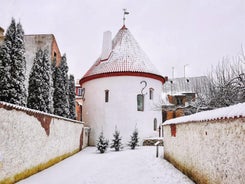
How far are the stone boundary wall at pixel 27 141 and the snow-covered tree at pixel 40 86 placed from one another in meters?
2.26

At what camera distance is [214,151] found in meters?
5.48

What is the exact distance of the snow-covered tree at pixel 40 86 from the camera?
45.5ft

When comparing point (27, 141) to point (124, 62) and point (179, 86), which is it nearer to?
point (124, 62)

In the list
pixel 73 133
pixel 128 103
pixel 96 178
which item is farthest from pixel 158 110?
pixel 96 178

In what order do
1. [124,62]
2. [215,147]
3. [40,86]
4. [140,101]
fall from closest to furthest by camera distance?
[215,147], [40,86], [140,101], [124,62]

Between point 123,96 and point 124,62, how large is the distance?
2.94 meters

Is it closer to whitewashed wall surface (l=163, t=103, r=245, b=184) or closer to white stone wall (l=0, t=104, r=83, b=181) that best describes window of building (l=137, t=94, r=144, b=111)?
white stone wall (l=0, t=104, r=83, b=181)

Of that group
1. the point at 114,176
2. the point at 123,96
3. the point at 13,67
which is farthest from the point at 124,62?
the point at 114,176

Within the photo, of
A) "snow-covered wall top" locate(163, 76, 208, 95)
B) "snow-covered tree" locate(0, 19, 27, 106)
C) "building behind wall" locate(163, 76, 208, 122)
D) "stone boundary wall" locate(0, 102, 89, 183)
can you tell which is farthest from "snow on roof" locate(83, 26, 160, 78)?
"snow-covered wall top" locate(163, 76, 208, 95)

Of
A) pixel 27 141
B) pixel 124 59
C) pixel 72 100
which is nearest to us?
pixel 27 141

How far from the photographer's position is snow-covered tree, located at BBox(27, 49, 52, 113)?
45.5 feet

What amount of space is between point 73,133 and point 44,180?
24.9 feet

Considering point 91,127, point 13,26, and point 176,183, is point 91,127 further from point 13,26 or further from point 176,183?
point 176,183

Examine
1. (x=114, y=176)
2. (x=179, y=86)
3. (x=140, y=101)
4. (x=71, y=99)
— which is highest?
(x=179, y=86)
